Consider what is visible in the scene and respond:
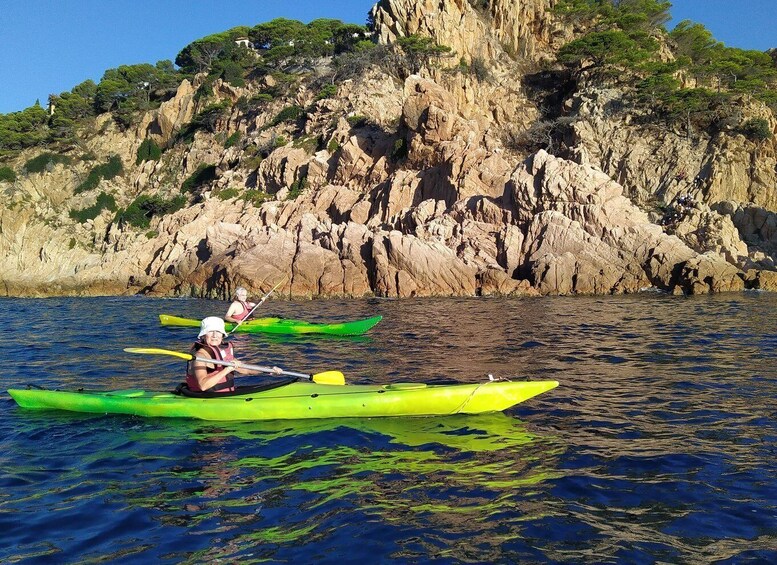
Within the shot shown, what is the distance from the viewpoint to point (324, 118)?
4447 centimetres

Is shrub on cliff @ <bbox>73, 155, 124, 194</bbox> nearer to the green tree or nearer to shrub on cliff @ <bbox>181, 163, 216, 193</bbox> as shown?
shrub on cliff @ <bbox>181, 163, 216, 193</bbox>

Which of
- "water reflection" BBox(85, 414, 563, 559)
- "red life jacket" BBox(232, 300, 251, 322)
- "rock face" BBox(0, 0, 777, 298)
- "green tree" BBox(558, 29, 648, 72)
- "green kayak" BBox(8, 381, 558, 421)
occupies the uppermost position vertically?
"green tree" BBox(558, 29, 648, 72)

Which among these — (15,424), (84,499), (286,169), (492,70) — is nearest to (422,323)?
(15,424)

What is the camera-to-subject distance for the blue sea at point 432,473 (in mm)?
4633

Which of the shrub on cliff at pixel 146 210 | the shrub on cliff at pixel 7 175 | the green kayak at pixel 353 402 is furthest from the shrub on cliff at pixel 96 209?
the green kayak at pixel 353 402

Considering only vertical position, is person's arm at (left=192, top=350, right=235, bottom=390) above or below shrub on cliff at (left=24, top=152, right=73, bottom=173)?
below

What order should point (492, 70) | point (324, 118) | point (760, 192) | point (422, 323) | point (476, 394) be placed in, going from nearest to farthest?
point (476, 394) → point (422, 323) → point (760, 192) → point (324, 118) → point (492, 70)

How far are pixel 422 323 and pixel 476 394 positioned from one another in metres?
9.83

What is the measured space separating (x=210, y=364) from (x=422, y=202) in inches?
992

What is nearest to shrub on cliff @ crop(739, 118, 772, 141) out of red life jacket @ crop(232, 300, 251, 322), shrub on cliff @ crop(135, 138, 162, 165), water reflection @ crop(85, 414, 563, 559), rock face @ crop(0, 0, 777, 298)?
rock face @ crop(0, 0, 777, 298)

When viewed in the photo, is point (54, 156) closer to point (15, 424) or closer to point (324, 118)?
point (324, 118)

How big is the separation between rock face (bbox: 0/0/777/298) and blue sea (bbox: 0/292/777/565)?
587 inches

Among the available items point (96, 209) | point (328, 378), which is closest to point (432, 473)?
point (328, 378)

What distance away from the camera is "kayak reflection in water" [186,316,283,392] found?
27.5 ft
